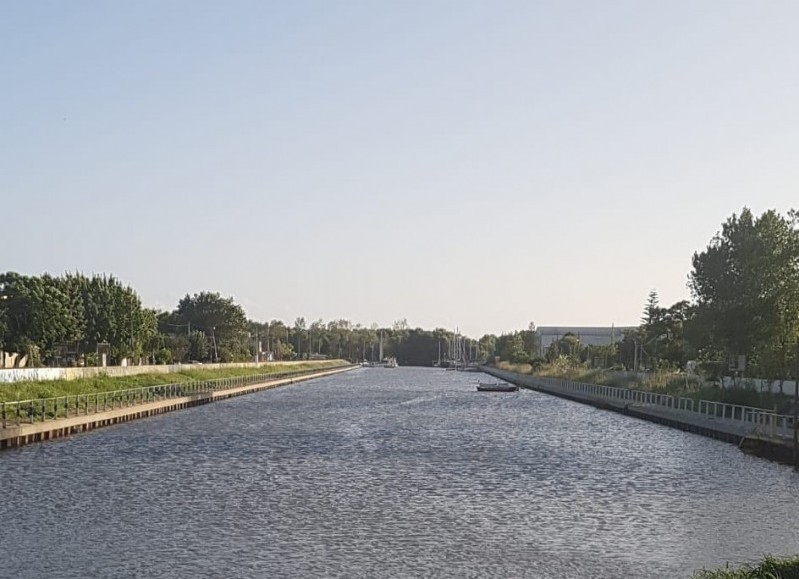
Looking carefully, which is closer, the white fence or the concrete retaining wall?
the white fence

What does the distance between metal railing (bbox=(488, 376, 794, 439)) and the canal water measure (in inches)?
67.6

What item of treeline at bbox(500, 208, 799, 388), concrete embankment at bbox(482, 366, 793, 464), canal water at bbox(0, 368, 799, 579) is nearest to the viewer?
canal water at bbox(0, 368, 799, 579)

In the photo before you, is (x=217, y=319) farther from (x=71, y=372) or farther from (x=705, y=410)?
(x=705, y=410)

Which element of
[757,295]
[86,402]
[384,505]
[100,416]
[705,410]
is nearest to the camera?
[384,505]

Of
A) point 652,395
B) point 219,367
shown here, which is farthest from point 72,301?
point 652,395

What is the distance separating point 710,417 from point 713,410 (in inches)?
39.8

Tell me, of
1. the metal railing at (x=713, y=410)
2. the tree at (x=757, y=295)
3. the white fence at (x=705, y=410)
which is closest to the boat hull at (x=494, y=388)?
the white fence at (x=705, y=410)

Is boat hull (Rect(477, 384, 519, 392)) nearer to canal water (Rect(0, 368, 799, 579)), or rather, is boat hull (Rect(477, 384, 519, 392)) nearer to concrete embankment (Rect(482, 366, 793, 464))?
concrete embankment (Rect(482, 366, 793, 464))

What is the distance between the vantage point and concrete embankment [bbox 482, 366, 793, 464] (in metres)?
41.7

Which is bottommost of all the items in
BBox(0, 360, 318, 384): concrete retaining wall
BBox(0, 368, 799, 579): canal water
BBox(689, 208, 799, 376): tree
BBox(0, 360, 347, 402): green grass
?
BBox(0, 368, 799, 579): canal water

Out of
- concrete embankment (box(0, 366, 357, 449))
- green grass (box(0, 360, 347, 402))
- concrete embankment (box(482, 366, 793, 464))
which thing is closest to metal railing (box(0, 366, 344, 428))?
concrete embankment (box(0, 366, 357, 449))

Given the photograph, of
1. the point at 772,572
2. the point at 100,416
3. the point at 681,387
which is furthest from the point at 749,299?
the point at 772,572

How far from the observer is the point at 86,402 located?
5322cm

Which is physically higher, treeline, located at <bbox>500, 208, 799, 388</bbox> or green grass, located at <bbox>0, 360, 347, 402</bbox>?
treeline, located at <bbox>500, 208, 799, 388</bbox>
